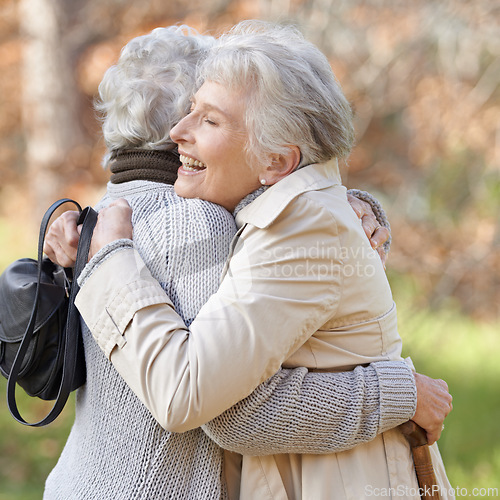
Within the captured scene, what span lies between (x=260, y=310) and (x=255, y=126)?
512 millimetres

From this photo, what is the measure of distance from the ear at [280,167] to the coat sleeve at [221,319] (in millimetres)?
165

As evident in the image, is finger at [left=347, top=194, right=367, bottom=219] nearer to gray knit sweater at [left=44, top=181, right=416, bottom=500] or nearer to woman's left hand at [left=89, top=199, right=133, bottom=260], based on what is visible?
gray knit sweater at [left=44, top=181, right=416, bottom=500]

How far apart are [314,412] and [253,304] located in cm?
32

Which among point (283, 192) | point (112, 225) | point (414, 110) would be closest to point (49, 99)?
point (414, 110)

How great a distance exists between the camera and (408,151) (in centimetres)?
708

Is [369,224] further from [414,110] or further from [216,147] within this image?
[414,110]

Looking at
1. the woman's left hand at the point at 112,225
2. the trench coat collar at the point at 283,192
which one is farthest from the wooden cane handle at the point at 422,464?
the woman's left hand at the point at 112,225

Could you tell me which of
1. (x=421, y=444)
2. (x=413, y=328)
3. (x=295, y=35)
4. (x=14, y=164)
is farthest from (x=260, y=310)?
(x=14, y=164)

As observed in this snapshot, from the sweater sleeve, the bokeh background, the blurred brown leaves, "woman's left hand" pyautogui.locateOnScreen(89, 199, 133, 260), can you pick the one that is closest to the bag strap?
"woman's left hand" pyautogui.locateOnScreen(89, 199, 133, 260)

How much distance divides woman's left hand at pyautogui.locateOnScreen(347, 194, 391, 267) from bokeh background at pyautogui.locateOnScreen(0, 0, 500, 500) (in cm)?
398

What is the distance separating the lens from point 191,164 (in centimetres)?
184

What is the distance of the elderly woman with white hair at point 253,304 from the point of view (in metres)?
1.52

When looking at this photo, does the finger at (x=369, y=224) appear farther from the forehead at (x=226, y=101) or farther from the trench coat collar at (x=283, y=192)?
the forehead at (x=226, y=101)

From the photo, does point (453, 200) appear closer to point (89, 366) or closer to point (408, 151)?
point (408, 151)
